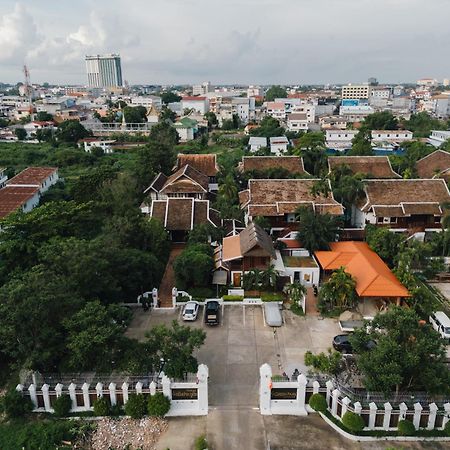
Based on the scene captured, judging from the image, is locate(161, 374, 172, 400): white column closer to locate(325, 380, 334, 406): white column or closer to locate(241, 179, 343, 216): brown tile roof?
locate(325, 380, 334, 406): white column

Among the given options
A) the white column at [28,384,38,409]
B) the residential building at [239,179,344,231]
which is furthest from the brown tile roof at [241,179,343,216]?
the white column at [28,384,38,409]

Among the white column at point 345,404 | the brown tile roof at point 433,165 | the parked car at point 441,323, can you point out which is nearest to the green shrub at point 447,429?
the white column at point 345,404

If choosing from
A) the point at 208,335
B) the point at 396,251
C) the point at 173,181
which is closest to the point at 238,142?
the point at 173,181

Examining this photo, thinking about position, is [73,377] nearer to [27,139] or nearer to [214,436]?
[214,436]

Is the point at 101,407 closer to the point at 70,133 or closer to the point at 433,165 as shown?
the point at 433,165

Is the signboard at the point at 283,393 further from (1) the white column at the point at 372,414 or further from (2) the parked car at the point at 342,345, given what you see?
(2) the parked car at the point at 342,345

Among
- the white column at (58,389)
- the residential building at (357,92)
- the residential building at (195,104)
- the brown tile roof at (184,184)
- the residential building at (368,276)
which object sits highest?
the residential building at (357,92)
